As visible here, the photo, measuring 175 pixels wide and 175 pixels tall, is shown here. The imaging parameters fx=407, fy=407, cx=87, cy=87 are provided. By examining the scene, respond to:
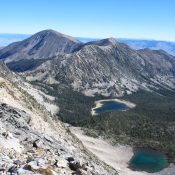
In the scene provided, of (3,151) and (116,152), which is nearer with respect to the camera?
(3,151)

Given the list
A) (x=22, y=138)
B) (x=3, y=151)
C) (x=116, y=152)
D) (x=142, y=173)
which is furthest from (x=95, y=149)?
(x=3, y=151)

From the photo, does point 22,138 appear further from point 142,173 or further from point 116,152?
point 116,152

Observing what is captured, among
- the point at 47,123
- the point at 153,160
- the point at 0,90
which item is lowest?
the point at 153,160

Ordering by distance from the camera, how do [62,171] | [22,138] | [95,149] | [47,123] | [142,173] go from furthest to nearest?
[95,149]
[142,173]
[47,123]
[22,138]
[62,171]

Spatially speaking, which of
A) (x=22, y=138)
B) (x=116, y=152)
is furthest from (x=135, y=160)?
(x=22, y=138)

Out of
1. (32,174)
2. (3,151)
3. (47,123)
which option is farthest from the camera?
(47,123)

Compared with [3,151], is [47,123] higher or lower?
lower

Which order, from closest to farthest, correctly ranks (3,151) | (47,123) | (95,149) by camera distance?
1. (3,151)
2. (47,123)
3. (95,149)

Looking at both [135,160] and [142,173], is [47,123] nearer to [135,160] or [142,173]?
[142,173]

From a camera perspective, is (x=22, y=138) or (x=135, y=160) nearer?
(x=22, y=138)
